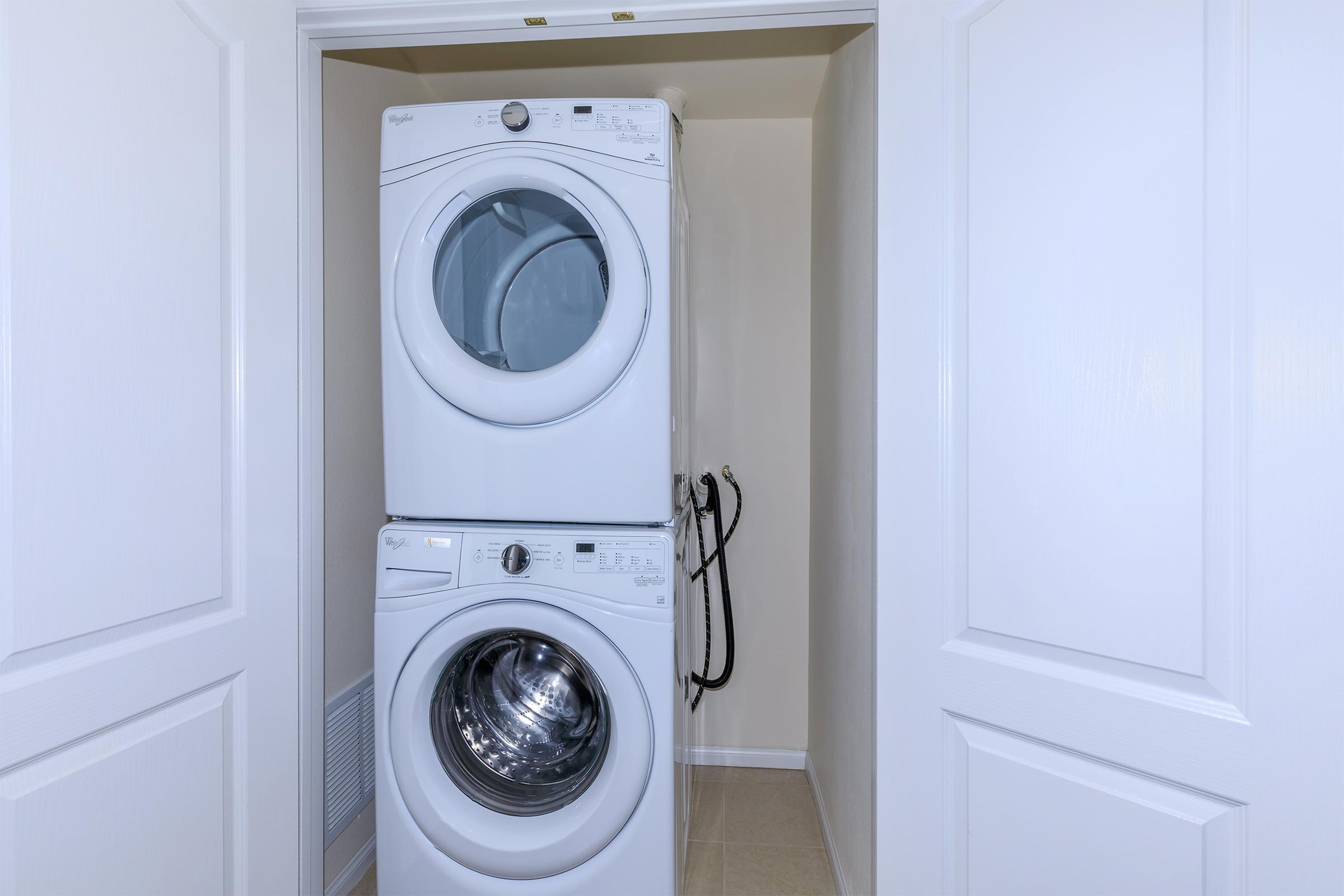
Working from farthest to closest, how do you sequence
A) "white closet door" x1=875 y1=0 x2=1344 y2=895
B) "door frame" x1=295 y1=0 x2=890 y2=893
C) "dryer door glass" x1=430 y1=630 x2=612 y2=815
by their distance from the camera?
1. "dryer door glass" x1=430 y1=630 x2=612 y2=815
2. "door frame" x1=295 y1=0 x2=890 y2=893
3. "white closet door" x1=875 y1=0 x2=1344 y2=895

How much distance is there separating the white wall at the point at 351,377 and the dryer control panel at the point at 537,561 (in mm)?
271

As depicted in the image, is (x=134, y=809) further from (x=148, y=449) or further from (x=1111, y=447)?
(x=1111, y=447)

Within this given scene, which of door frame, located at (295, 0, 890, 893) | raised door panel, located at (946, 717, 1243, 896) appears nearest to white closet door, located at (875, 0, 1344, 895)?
raised door panel, located at (946, 717, 1243, 896)

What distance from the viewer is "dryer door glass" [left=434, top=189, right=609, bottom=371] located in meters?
1.39

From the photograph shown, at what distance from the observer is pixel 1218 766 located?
777mm

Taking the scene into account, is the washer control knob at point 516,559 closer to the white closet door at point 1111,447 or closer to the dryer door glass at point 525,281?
the dryer door glass at point 525,281

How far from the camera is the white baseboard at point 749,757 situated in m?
2.25

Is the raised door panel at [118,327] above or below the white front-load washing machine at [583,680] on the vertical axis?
above

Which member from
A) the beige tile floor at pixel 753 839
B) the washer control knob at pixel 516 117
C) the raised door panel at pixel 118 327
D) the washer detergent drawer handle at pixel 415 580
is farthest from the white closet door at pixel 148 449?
the beige tile floor at pixel 753 839

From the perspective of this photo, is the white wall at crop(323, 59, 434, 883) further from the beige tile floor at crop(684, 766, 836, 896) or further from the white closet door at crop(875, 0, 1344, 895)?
the white closet door at crop(875, 0, 1344, 895)

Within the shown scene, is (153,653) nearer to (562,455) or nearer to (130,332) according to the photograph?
(130,332)

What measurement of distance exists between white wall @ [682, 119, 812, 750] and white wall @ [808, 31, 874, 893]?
0.34ft

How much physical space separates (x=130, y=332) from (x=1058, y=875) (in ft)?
4.94

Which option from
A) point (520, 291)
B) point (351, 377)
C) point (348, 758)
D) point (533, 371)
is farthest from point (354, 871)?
point (520, 291)
